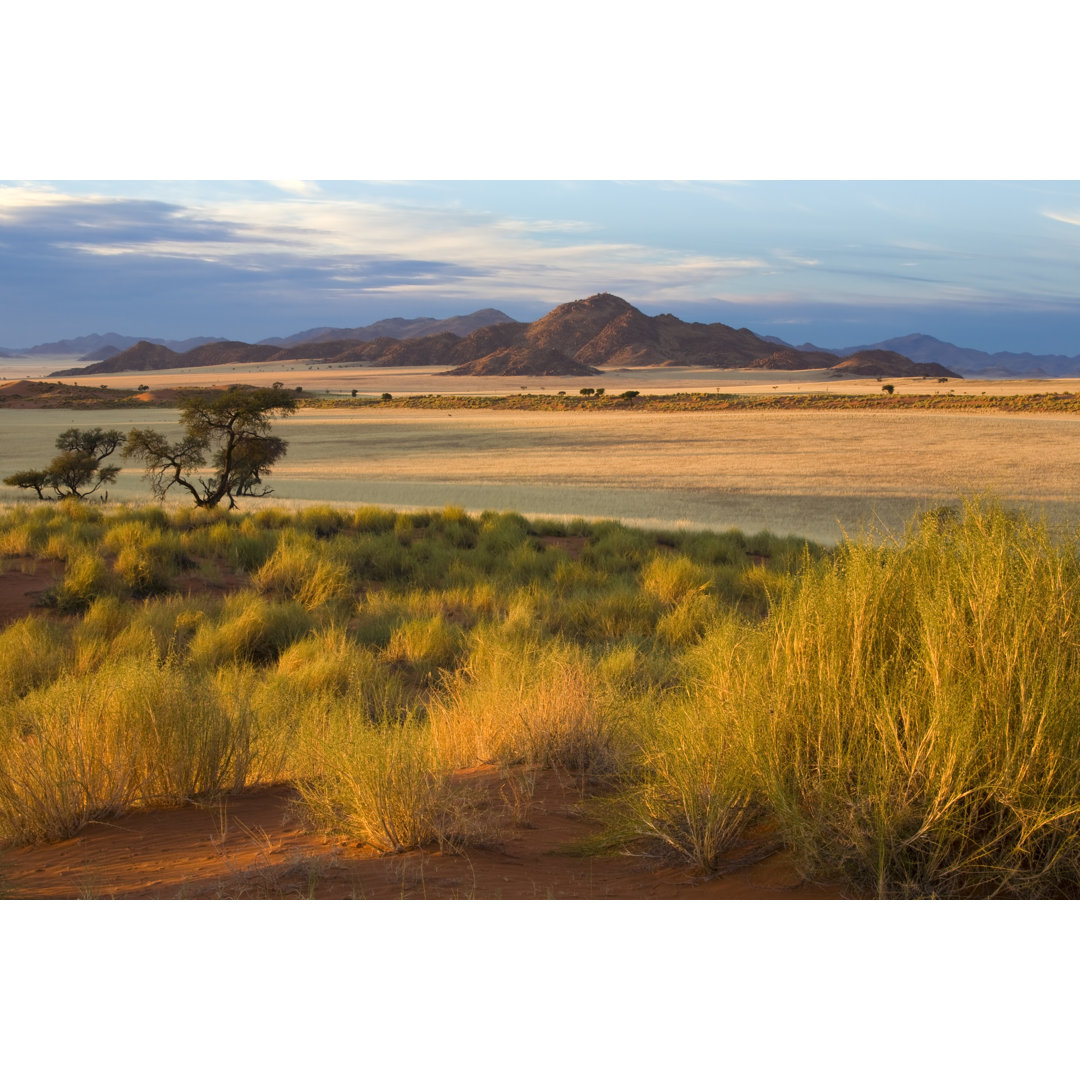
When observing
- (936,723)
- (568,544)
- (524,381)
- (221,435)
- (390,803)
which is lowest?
(568,544)

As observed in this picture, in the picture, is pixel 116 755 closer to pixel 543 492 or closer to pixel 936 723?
pixel 936 723

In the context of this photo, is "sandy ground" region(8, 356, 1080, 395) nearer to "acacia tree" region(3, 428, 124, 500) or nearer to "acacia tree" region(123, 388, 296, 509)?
"acacia tree" region(3, 428, 124, 500)

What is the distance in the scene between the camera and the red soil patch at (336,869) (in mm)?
3732

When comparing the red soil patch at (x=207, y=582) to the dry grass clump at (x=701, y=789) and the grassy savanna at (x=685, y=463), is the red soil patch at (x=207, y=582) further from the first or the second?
the dry grass clump at (x=701, y=789)

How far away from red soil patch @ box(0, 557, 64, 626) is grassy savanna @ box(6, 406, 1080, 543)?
1083cm

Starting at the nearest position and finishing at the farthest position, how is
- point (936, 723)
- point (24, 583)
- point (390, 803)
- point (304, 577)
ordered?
point (936, 723)
point (390, 803)
point (24, 583)
point (304, 577)

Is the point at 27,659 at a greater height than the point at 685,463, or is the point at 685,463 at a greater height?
the point at 685,463

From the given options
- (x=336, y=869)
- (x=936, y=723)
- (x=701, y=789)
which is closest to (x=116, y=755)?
(x=336, y=869)

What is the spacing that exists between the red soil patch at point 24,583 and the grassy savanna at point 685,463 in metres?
10.8

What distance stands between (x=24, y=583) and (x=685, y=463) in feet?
98.4

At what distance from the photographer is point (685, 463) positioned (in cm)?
3975

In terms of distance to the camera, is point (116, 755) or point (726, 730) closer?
point (726, 730)

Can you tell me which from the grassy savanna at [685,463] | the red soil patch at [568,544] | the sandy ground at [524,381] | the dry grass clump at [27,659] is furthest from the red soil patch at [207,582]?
the sandy ground at [524,381]

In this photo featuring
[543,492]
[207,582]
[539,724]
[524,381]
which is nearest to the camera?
[539,724]
